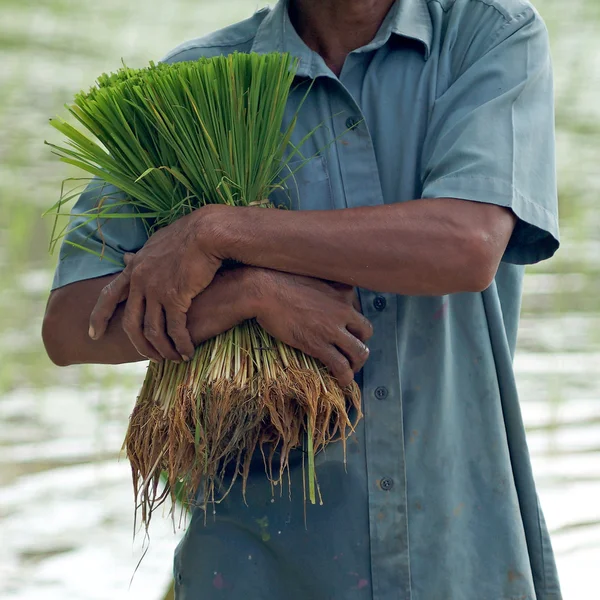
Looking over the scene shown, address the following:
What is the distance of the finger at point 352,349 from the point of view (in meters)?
1.33

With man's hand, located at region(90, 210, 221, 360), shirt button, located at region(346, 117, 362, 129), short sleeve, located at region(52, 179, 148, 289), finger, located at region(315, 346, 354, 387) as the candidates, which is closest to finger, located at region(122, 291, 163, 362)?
man's hand, located at region(90, 210, 221, 360)

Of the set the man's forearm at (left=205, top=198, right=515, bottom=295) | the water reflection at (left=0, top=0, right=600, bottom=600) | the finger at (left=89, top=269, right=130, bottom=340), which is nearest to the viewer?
the man's forearm at (left=205, top=198, right=515, bottom=295)

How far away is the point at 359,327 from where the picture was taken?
1354 mm

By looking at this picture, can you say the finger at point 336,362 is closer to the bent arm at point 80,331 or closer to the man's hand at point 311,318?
the man's hand at point 311,318

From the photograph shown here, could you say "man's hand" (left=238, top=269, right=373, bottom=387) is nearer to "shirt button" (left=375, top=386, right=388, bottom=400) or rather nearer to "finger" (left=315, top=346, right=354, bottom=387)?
"finger" (left=315, top=346, right=354, bottom=387)

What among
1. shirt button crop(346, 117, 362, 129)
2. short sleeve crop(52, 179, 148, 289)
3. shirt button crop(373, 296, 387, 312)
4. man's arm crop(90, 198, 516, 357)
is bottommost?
shirt button crop(373, 296, 387, 312)

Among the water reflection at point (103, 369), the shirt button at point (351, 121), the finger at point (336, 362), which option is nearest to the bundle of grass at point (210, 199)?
the finger at point (336, 362)

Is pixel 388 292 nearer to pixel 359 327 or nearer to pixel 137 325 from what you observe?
pixel 359 327

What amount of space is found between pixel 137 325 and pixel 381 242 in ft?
1.31

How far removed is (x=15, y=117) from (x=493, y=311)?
2.43 meters

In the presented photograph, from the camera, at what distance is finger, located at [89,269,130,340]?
143 cm

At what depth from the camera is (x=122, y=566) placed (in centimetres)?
298

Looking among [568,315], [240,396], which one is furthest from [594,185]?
[240,396]

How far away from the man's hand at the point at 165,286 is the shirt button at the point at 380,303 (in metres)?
0.28
